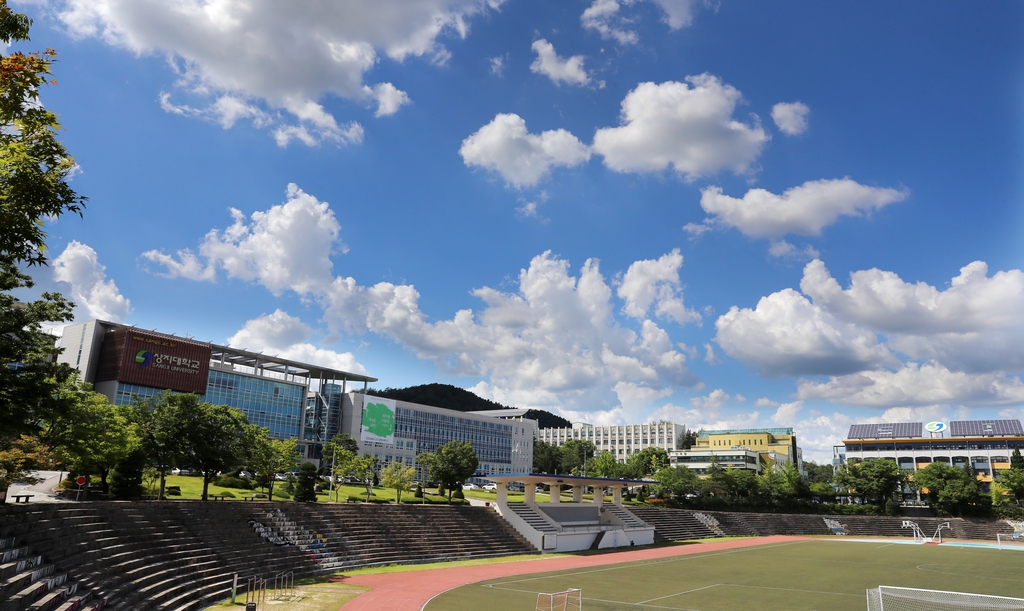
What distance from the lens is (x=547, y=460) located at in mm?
158500

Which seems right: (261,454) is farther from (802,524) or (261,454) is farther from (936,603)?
(802,524)

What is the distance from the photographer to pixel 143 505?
29.3 meters

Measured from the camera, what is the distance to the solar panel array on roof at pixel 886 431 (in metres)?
147

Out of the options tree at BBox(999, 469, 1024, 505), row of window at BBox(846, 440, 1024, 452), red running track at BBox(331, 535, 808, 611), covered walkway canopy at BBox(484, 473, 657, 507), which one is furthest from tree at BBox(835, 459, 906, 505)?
red running track at BBox(331, 535, 808, 611)

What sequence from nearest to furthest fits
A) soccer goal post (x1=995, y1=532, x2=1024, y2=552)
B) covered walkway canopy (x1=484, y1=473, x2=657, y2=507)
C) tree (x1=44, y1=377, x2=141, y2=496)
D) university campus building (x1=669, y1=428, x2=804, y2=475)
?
tree (x1=44, y1=377, x2=141, y2=496)
covered walkway canopy (x1=484, y1=473, x2=657, y2=507)
soccer goal post (x1=995, y1=532, x2=1024, y2=552)
university campus building (x1=669, y1=428, x2=804, y2=475)

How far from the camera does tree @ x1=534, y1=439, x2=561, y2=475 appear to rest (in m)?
157

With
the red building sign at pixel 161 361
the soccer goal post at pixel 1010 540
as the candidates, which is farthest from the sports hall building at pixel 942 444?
the red building sign at pixel 161 361

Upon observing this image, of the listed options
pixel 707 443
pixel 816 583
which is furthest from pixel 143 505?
pixel 707 443

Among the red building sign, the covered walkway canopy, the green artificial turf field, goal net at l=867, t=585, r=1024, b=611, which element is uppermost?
the red building sign

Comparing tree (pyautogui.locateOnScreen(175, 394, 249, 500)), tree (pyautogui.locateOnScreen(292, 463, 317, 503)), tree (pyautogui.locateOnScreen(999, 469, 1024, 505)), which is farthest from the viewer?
tree (pyautogui.locateOnScreen(999, 469, 1024, 505))

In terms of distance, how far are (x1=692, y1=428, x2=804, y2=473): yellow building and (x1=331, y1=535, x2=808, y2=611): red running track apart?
134 m

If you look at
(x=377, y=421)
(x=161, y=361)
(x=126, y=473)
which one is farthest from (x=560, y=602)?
(x=377, y=421)

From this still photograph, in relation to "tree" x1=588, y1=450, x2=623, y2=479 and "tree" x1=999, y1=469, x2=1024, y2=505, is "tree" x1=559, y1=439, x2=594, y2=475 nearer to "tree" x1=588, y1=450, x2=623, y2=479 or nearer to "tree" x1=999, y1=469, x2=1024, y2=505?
"tree" x1=588, y1=450, x2=623, y2=479

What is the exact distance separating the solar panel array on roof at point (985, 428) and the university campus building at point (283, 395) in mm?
97217
